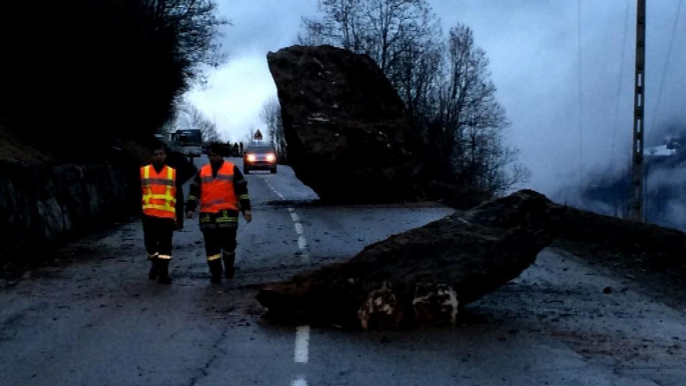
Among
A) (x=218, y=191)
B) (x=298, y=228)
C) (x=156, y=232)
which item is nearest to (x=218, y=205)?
(x=218, y=191)

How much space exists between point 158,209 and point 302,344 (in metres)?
5.28

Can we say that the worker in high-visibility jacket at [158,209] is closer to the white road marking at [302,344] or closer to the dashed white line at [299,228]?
the white road marking at [302,344]

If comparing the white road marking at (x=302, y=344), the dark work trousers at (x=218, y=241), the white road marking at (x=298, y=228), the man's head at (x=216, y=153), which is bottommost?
the white road marking at (x=298, y=228)

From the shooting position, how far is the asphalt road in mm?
8359

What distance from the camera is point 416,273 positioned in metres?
10.6

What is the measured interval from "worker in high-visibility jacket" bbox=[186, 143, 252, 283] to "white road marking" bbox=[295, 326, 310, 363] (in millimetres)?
3732

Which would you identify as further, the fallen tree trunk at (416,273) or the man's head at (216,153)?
the man's head at (216,153)

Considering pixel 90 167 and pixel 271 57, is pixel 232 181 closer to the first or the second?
→ pixel 90 167

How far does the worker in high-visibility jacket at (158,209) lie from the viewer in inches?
558

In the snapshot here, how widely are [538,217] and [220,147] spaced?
477cm

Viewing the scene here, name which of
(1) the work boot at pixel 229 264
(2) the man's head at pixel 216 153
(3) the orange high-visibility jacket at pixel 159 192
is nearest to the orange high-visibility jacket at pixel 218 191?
(2) the man's head at pixel 216 153

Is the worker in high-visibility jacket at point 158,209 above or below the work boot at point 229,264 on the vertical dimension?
above

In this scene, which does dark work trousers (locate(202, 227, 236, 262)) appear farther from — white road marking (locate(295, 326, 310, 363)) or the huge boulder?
the huge boulder

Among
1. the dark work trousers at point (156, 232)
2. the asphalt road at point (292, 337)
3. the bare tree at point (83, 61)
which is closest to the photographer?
the asphalt road at point (292, 337)
